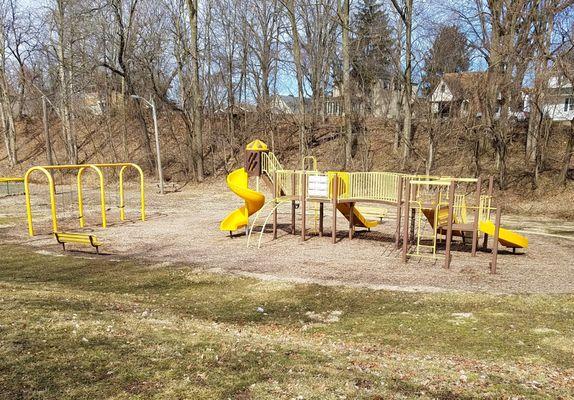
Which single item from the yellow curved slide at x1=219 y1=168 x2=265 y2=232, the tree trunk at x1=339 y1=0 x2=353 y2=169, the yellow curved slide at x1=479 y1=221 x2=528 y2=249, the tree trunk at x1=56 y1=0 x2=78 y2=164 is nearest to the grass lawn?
the yellow curved slide at x1=479 y1=221 x2=528 y2=249

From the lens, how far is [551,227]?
1595 centimetres

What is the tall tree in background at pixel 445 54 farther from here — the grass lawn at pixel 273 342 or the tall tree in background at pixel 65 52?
the tall tree in background at pixel 65 52

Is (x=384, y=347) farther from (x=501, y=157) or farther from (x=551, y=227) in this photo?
(x=501, y=157)

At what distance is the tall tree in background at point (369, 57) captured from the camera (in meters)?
32.2

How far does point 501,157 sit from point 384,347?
19535mm

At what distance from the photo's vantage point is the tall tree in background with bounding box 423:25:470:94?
22.8 metres

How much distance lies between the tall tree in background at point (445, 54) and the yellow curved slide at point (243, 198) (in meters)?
14.1

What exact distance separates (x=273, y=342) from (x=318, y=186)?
776 centimetres

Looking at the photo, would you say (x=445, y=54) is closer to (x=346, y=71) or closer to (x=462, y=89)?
(x=462, y=89)

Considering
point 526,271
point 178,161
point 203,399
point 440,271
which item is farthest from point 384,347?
point 178,161

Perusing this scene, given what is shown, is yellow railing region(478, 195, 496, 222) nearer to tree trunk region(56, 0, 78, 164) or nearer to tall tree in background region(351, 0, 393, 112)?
tall tree in background region(351, 0, 393, 112)

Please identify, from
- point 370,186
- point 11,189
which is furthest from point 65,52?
point 370,186

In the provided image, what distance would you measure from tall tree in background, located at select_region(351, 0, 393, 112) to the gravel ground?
19156mm

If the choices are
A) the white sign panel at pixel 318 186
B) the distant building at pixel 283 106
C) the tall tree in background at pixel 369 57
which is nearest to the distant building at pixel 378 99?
the tall tree in background at pixel 369 57
